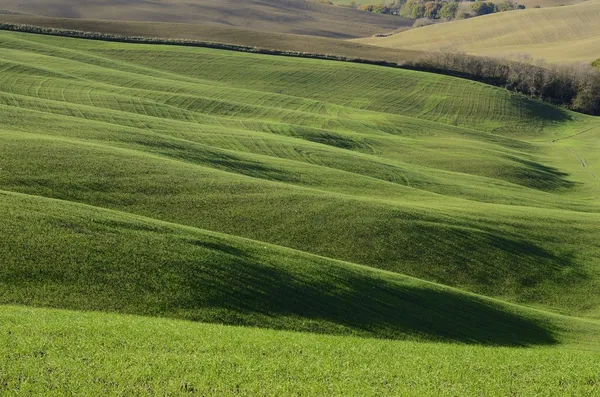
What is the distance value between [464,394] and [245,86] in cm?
8257

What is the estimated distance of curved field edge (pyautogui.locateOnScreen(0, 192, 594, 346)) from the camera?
21.5 meters

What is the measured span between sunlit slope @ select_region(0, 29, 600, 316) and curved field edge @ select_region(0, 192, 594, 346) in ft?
16.6

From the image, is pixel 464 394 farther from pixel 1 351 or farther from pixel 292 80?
pixel 292 80

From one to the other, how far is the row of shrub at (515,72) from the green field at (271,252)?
39.6 metres

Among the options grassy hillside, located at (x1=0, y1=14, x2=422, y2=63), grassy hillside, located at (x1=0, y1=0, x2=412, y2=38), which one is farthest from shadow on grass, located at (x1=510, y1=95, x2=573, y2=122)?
grassy hillside, located at (x1=0, y1=0, x2=412, y2=38)

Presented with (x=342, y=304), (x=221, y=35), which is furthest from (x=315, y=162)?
(x=221, y=35)

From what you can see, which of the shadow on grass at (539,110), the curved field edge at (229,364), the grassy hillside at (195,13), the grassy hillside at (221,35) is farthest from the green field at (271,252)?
the grassy hillside at (195,13)

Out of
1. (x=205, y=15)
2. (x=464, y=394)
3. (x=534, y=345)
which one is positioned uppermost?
(x=205, y=15)

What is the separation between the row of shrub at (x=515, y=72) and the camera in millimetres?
113062

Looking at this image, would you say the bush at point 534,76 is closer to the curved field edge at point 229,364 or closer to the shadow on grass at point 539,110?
the shadow on grass at point 539,110

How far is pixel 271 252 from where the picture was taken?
28.0 metres

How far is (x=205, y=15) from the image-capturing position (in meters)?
171

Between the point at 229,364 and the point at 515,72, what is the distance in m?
111

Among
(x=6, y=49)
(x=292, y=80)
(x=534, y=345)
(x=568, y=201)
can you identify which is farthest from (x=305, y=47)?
(x=534, y=345)
